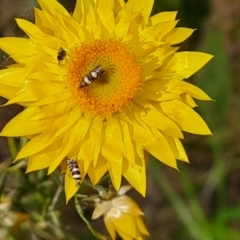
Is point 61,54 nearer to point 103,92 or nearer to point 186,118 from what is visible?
point 103,92

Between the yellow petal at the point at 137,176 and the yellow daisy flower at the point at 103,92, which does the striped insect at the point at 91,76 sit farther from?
the yellow petal at the point at 137,176

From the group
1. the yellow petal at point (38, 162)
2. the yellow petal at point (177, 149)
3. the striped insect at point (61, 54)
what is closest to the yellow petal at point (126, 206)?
the yellow petal at point (177, 149)

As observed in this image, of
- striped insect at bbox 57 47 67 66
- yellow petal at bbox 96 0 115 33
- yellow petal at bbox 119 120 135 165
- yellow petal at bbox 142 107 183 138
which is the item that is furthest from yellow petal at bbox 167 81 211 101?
striped insect at bbox 57 47 67 66

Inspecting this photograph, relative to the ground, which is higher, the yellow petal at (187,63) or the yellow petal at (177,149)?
the yellow petal at (187,63)

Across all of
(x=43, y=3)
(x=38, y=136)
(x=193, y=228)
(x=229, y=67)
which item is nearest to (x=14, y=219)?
(x=38, y=136)

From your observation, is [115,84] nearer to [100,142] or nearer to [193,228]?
[100,142]

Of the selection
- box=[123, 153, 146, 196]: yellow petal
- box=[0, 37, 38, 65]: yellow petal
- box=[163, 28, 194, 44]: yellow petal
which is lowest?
box=[123, 153, 146, 196]: yellow petal

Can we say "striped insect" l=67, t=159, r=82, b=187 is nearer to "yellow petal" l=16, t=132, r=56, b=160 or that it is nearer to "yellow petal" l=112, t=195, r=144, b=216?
"yellow petal" l=16, t=132, r=56, b=160
